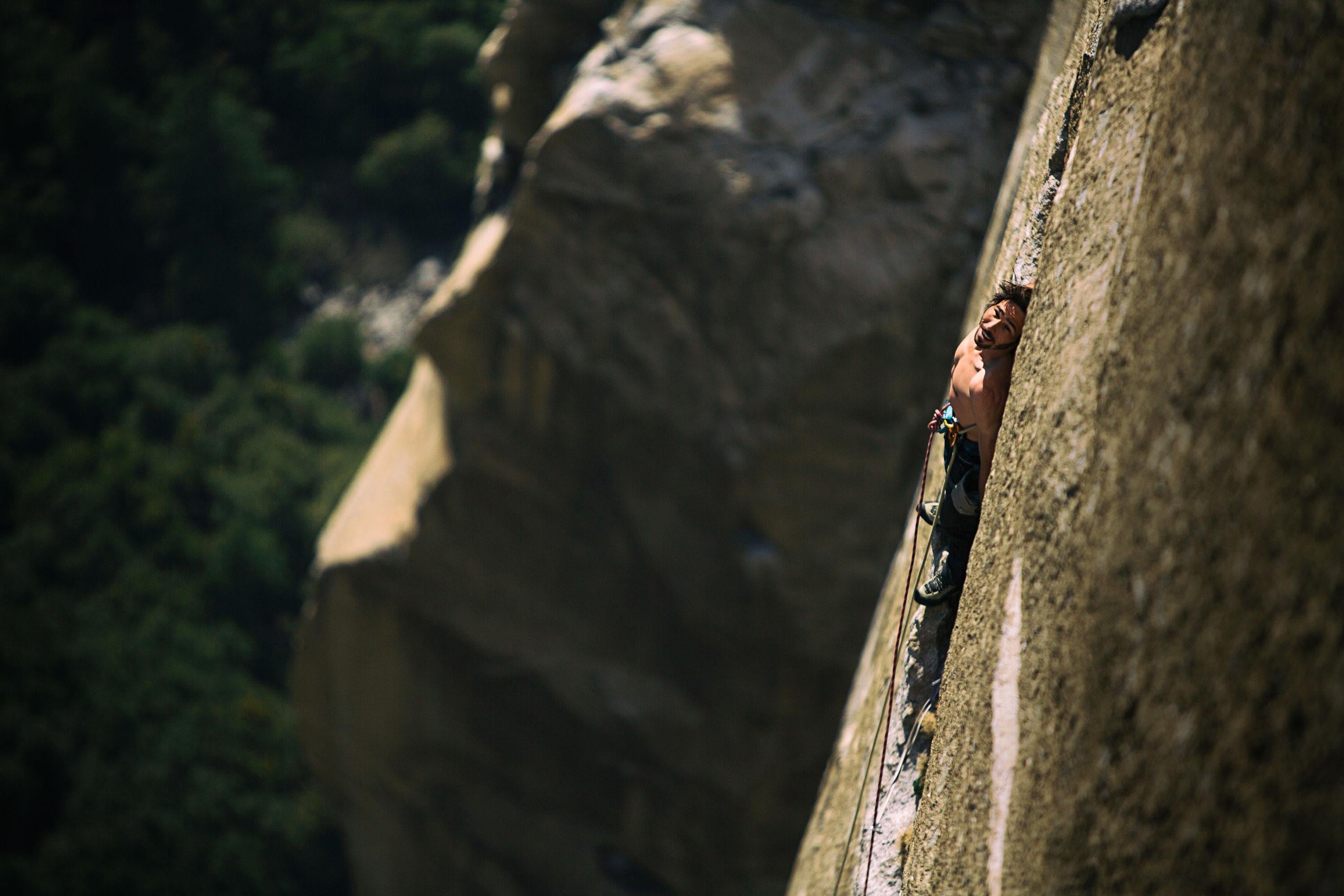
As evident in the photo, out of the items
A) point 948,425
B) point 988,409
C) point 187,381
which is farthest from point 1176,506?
point 187,381

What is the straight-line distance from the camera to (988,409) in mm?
1934

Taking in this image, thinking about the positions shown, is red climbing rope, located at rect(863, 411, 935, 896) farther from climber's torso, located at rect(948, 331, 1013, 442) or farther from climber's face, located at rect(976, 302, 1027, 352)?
climber's face, located at rect(976, 302, 1027, 352)

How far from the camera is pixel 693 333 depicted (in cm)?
643

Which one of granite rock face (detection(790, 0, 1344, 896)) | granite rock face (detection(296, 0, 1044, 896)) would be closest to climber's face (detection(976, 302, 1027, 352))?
granite rock face (detection(790, 0, 1344, 896))

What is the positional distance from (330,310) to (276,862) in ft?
37.2

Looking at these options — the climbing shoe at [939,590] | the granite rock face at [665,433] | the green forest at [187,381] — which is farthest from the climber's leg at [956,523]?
the green forest at [187,381]

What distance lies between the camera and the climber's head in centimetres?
189

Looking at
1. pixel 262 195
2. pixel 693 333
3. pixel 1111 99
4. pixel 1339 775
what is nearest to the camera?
pixel 1339 775

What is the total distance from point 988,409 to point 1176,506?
0.78 meters

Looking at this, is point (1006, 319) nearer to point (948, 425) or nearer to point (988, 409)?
point (988, 409)

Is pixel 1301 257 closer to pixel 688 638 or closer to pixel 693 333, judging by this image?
pixel 693 333

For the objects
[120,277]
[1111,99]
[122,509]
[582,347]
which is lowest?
[122,509]

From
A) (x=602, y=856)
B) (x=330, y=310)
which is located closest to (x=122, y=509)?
(x=330, y=310)

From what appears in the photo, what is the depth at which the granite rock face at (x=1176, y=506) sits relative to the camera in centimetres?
98
